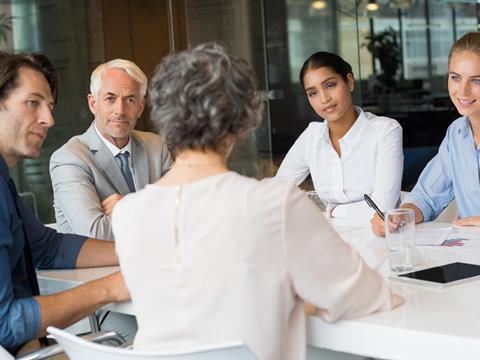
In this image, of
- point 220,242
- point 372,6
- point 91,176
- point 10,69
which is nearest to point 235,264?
point 220,242

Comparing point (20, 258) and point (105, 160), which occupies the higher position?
point (105, 160)

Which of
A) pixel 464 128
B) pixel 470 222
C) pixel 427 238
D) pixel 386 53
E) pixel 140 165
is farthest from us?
pixel 386 53

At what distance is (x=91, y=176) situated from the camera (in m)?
3.17

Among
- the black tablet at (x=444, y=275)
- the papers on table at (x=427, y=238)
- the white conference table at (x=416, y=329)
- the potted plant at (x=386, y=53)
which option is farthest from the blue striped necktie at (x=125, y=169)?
the potted plant at (x=386, y=53)

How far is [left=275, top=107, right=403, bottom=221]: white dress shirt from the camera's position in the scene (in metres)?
3.65

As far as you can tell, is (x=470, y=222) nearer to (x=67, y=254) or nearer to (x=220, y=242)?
(x=67, y=254)

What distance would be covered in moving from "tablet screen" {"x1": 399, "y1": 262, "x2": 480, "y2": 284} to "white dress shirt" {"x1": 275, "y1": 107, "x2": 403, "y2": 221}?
1336 mm

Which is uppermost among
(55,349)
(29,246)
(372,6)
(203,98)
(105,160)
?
(372,6)

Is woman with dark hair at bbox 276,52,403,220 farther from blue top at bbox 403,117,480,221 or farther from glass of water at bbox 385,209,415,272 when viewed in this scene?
glass of water at bbox 385,209,415,272

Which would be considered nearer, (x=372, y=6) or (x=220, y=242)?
(x=220, y=242)

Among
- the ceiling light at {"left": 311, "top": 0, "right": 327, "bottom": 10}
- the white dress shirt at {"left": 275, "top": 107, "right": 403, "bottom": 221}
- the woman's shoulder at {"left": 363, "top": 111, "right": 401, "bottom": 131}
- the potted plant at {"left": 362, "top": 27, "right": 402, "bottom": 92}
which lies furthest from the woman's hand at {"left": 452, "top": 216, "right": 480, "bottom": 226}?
the potted plant at {"left": 362, "top": 27, "right": 402, "bottom": 92}

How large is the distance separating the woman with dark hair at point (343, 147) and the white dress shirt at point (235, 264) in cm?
196

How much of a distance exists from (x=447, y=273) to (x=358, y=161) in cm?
170

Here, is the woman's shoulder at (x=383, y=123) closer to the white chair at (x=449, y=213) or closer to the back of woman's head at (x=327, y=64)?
the back of woman's head at (x=327, y=64)
